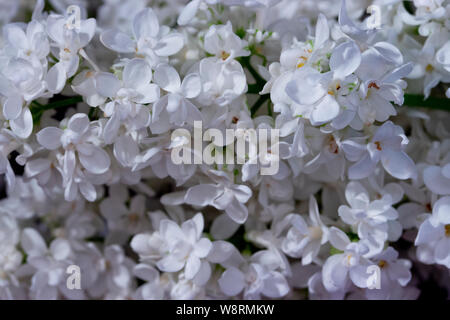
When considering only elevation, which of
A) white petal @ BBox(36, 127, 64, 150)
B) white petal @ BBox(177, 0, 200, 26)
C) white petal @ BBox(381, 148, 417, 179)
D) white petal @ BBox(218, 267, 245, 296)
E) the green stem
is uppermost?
white petal @ BBox(177, 0, 200, 26)

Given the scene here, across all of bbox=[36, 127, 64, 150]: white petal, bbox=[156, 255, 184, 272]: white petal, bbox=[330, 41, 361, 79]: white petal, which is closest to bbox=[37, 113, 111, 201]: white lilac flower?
bbox=[36, 127, 64, 150]: white petal

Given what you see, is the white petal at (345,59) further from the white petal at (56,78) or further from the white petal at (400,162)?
the white petal at (56,78)

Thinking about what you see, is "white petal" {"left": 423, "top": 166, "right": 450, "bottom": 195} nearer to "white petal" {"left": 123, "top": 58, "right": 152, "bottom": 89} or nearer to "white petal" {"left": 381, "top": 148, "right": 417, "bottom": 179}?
"white petal" {"left": 381, "top": 148, "right": 417, "bottom": 179}

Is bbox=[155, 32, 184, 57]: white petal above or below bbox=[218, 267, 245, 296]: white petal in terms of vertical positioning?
above

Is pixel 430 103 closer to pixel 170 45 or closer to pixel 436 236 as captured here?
pixel 436 236

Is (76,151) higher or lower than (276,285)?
higher

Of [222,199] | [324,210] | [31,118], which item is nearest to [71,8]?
[31,118]

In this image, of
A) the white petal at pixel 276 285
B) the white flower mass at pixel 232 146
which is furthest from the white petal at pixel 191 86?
the white petal at pixel 276 285

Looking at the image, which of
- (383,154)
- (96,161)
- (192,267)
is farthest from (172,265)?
(383,154)

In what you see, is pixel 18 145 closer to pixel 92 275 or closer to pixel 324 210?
pixel 92 275
